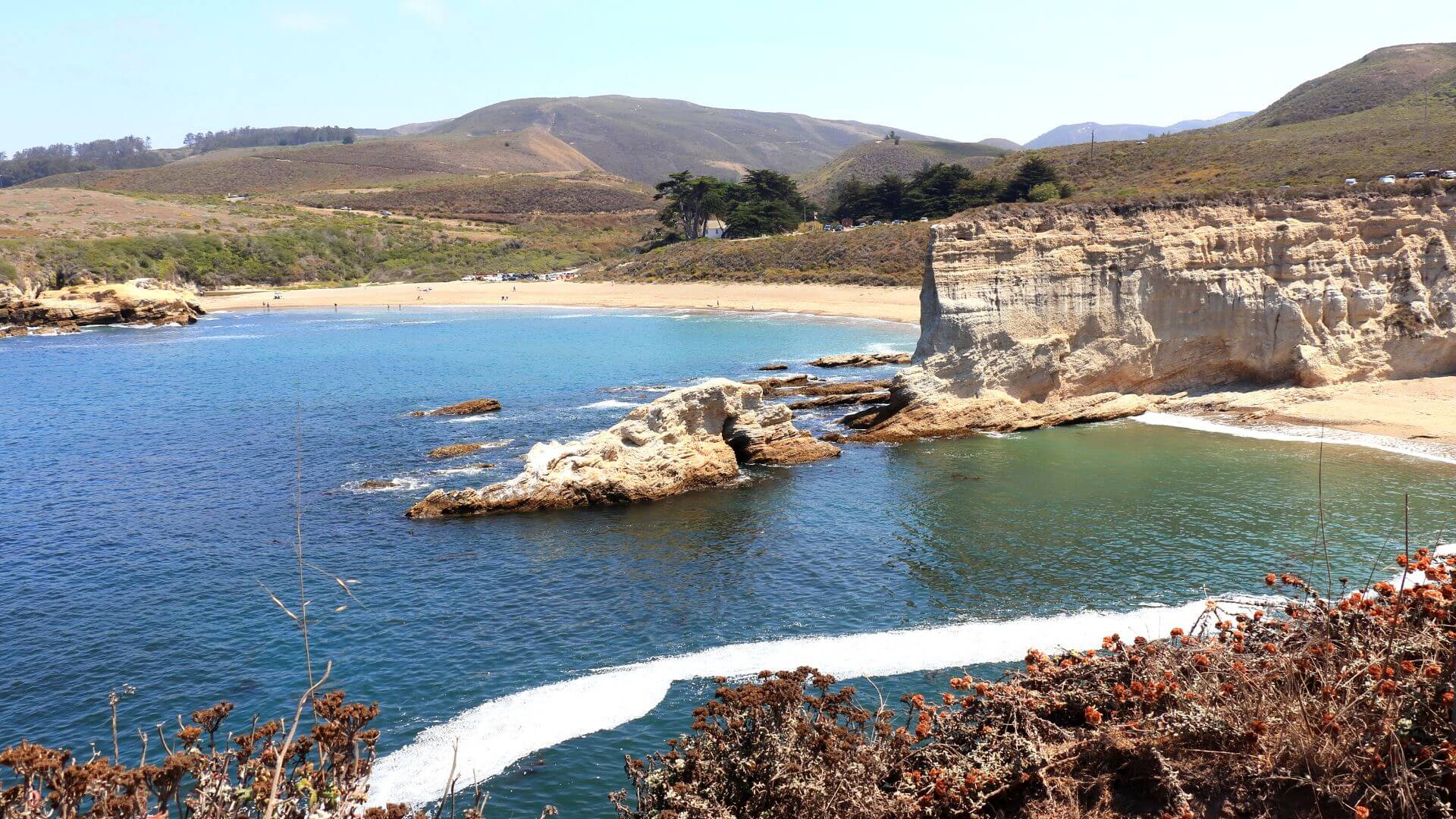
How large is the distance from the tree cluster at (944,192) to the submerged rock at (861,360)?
36.7 metres

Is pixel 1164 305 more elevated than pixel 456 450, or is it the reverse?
pixel 1164 305

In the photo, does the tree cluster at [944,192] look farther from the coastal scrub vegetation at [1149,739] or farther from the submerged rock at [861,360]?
the coastal scrub vegetation at [1149,739]

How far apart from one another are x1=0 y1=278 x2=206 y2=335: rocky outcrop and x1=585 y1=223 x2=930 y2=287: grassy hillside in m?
38.2

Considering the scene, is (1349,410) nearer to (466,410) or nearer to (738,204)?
(466,410)

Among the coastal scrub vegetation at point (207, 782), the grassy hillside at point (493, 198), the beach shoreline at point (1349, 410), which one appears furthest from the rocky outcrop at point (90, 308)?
the coastal scrub vegetation at point (207, 782)

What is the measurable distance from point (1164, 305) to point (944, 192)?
201 ft

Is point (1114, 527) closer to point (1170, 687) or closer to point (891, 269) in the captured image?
point (1170, 687)

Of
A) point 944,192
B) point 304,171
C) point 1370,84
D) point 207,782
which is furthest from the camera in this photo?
point 304,171

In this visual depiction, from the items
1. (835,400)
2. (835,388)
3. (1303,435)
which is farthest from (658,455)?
(1303,435)

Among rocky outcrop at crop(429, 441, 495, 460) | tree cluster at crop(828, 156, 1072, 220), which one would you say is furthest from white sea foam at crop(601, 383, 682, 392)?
tree cluster at crop(828, 156, 1072, 220)

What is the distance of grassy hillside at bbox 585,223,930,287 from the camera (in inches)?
2950

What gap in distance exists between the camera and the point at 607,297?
82000 millimetres

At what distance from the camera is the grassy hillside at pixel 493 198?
136750 millimetres

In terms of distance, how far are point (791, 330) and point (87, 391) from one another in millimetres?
37189
